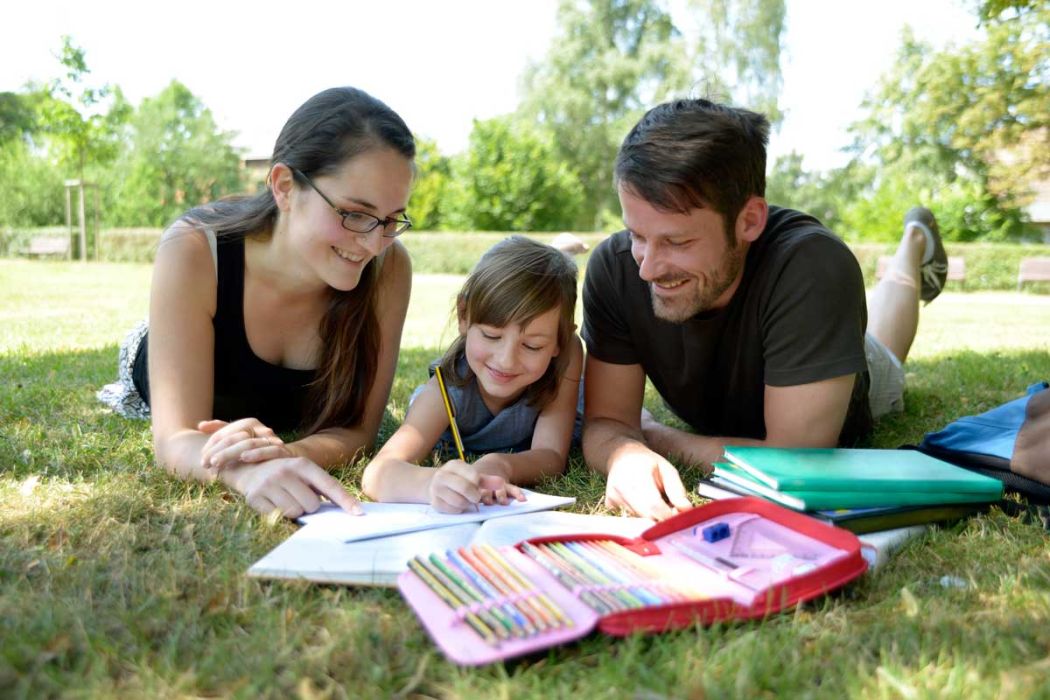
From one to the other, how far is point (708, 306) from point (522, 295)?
0.62 metres

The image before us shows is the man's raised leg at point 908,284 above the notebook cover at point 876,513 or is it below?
above

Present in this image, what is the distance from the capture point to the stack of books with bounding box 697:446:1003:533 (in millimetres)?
2242

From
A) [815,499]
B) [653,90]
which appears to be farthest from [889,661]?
[653,90]

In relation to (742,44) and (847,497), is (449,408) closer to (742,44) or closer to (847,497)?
(847,497)

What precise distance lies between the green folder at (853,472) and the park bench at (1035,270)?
16981 mm

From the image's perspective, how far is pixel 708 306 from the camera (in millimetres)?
2922

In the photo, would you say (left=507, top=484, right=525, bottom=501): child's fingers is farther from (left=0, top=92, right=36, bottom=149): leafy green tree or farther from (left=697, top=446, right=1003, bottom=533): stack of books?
(left=0, top=92, right=36, bottom=149): leafy green tree

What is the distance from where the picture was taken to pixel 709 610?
172cm

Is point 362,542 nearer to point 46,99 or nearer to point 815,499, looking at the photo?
point 815,499

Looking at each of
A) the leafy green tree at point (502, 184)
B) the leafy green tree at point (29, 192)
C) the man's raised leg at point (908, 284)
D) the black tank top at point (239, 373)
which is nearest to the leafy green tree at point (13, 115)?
the leafy green tree at point (29, 192)

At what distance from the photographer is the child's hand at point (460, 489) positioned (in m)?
2.38

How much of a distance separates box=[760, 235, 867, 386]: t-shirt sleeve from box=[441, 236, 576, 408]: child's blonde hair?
73 cm

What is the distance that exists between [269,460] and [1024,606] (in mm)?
1917

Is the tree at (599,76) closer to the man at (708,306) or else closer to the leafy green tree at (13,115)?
the leafy green tree at (13,115)
